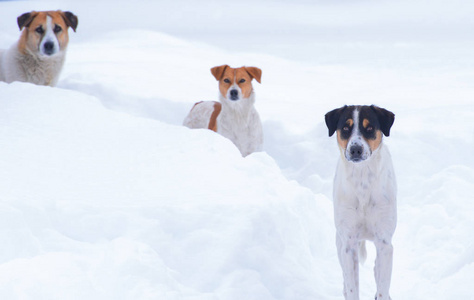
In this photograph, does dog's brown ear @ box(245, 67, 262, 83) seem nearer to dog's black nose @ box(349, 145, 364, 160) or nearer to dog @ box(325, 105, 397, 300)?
dog @ box(325, 105, 397, 300)

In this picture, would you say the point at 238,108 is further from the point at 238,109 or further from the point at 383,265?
the point at 383,265

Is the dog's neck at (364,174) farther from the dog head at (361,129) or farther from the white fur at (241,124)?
the white fur at (241,124)

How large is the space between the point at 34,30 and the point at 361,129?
572 centimetres

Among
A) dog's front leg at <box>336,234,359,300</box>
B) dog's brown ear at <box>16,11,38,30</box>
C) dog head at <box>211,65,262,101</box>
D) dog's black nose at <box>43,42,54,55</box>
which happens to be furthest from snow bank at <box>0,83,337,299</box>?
dog's brown ear at <box>16,11,38,30</box>

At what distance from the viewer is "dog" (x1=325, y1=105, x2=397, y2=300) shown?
186 inches

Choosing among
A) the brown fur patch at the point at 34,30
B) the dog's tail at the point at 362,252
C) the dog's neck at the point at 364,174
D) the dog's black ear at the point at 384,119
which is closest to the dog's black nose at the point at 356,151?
the dog's neck at the point at 364,174

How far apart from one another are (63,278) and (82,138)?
9.41ft

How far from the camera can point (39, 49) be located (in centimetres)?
855

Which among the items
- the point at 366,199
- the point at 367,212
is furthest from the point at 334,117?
the point at 367,212

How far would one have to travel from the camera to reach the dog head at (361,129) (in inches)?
179

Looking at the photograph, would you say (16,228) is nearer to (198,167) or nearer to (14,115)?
(198,167)

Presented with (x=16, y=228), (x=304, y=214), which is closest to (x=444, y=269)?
(x=304, y=214)

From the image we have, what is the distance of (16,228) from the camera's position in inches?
176

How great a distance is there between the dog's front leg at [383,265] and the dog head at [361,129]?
2.58 feet
